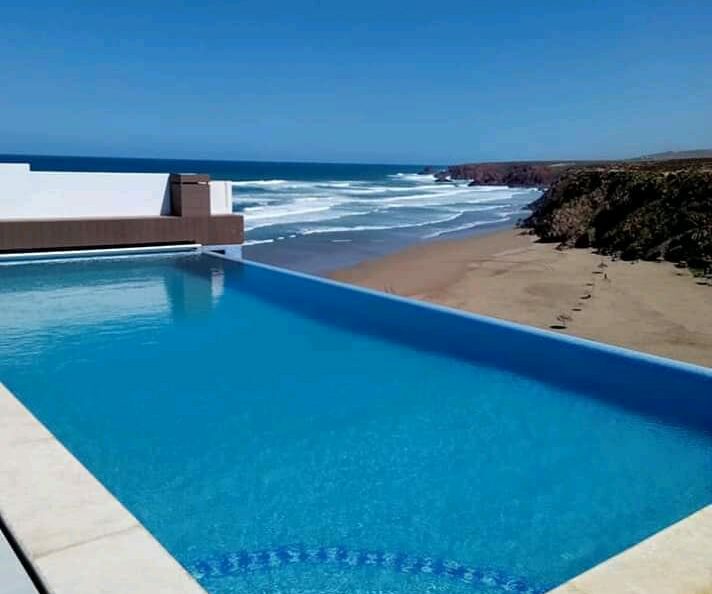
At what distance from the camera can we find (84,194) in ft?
32.8

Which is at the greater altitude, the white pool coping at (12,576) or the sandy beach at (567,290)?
the white pool coping at (12,576)

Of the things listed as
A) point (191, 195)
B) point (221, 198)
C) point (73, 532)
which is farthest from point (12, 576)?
point (221, 198)

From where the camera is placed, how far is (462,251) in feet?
A: 52.9

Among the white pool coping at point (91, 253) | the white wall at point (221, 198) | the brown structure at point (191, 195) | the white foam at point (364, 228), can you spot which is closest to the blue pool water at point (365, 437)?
A: the white pool coping at point (91, 253)

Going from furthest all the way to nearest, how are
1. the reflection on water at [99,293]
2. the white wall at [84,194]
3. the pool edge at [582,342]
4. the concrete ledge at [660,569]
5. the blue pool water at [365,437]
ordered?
the white wall at [84,194]
the reflection on water at [99,293]
the pool edge at [582,342]
the blue pool water at [365,437]
the concrete ledge at [660,569]

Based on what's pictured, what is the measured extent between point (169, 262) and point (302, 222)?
1351 cm

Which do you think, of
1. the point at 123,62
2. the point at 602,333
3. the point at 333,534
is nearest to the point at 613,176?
the point at 602,333

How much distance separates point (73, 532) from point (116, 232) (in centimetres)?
808

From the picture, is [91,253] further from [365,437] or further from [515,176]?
[515,176]

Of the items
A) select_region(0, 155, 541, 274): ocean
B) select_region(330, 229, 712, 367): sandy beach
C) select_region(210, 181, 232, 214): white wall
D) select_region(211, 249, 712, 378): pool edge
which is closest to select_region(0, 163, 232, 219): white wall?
select_region(210, 181, 232, 214): white wall

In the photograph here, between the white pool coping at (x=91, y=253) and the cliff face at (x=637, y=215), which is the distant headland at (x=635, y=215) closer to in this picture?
the cliff face at (x=637, y=215)

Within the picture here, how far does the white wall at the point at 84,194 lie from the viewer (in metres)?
9.48

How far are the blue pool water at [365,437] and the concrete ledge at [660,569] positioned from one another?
72 cm

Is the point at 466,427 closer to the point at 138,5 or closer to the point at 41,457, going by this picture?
the point at 41,457
